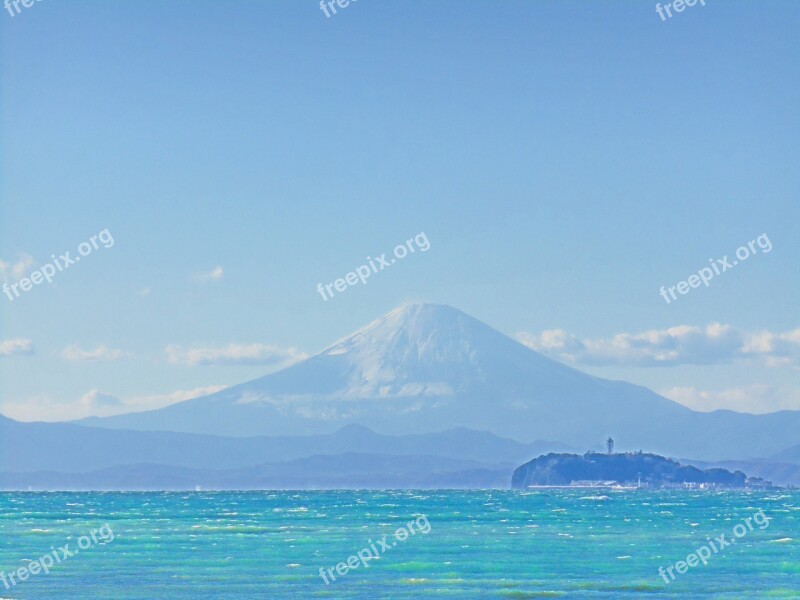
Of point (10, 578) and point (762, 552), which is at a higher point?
point (10, 578)

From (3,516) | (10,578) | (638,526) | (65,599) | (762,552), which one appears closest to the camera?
(65,599)

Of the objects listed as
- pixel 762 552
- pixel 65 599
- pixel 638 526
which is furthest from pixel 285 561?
pixel 638 526

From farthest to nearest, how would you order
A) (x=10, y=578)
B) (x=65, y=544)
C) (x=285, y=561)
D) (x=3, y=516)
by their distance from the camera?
(x=3, y=516) → (x=65, y=544) → (x=285, y=561) → (x=10, y=578)

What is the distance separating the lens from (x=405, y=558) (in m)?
60.9

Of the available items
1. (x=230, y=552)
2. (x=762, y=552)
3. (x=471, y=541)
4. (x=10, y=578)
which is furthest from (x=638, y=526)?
(x=10, y=578)

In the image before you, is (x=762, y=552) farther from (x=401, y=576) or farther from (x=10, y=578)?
(x=10, y=578)

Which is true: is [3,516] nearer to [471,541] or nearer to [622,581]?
[471,541]

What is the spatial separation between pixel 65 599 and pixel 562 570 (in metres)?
20.8

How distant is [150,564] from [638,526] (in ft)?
141

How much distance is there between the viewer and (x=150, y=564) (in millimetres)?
58062

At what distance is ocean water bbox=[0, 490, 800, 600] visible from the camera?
1902 inches

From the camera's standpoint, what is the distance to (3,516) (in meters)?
113

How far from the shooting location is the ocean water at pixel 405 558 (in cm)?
4831

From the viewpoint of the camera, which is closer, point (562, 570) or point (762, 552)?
point (562, 570)
